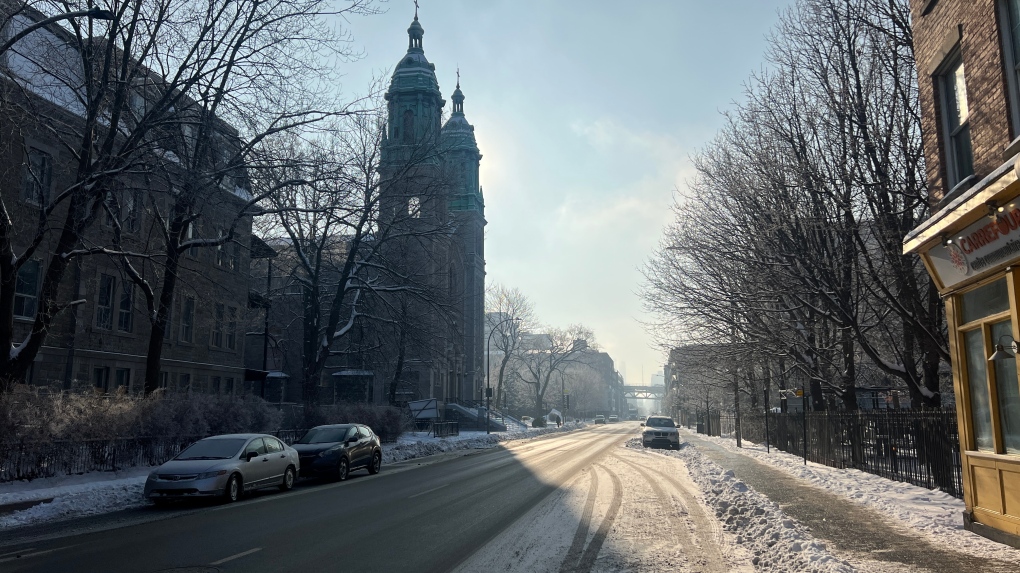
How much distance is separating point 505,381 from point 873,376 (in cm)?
6732

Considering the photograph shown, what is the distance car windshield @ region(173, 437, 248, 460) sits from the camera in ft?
49.8

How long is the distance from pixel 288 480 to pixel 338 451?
2.39 metres

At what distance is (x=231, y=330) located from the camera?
126 ft

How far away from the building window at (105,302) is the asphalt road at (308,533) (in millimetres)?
16315

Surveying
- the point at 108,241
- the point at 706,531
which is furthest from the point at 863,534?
the point at 108,241

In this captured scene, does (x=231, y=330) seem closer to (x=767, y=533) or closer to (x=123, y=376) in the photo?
(x=123, y=376)

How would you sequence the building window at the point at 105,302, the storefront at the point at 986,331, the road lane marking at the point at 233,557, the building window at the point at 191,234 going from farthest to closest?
1. the building window at the point at 105,302
2. the building window at the point at 191,234
3. the storefront at the point at 986,331
4. the road lane marking at the point at 233,557

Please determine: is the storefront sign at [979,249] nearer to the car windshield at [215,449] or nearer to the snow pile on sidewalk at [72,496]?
the car windshield at [215,449]

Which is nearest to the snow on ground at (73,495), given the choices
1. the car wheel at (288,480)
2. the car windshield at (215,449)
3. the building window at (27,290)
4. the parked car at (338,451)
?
the car windshield at (215,449)

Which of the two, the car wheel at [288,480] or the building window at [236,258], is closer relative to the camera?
the car wheel at [288,480]

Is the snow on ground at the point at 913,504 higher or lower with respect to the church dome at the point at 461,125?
lower

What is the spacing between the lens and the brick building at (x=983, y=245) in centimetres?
857

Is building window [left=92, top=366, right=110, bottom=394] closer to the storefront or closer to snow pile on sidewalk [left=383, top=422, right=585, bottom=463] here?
snow pile on sidewalk [left=383, top=422, right=585, bottom=463]

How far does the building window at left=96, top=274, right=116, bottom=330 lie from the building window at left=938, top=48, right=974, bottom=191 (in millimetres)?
28994
